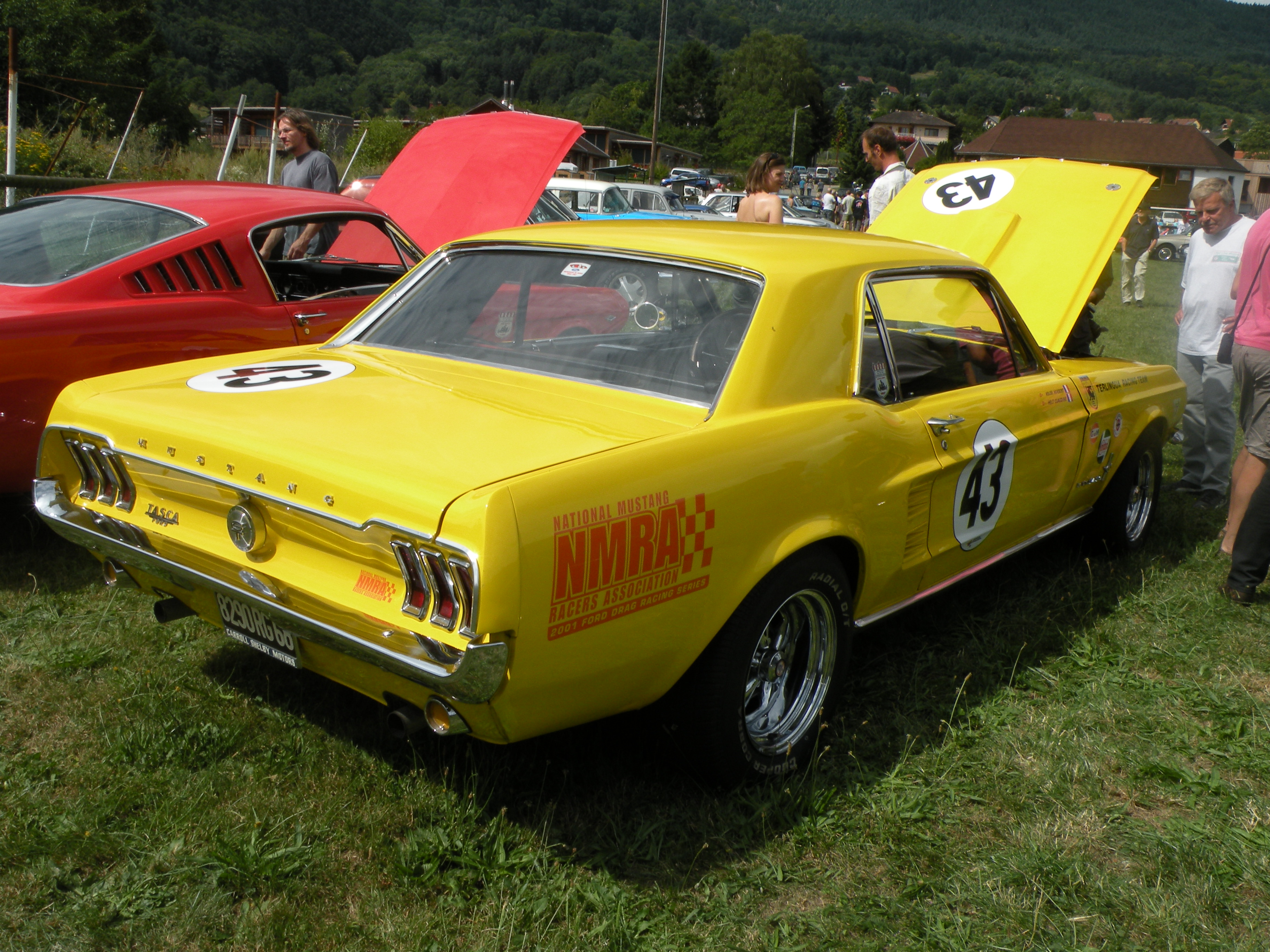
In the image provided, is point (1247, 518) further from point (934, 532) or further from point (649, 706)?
point (649, 706)

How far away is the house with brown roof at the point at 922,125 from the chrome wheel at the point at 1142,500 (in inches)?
5987

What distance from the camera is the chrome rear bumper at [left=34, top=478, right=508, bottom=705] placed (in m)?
2.09

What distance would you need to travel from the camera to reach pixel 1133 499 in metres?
4.97

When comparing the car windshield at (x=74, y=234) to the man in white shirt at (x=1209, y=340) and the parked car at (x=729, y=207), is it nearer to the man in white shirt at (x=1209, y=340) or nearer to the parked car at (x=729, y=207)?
the man in white shirt at (x=1209, y=340)

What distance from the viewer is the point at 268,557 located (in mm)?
2494

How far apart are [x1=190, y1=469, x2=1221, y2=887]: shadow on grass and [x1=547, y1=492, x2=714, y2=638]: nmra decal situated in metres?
0.50

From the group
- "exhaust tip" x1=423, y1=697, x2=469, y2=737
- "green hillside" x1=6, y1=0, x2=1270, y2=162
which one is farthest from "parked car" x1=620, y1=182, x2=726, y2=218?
"green hillside" x1=6, y1=0, x2=1270, y2=162

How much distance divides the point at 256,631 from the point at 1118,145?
102280 millimetres

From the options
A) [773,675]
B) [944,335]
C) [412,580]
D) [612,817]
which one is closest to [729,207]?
[944,335]

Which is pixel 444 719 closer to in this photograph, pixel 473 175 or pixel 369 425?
pixel 369 425

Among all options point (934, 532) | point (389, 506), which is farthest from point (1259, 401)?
point (389, 506)

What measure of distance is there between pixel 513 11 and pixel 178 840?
177m

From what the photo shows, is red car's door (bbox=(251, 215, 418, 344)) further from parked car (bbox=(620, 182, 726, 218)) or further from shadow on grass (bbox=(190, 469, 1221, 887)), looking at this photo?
parked car (bbox=(620, 182, 726, 218))

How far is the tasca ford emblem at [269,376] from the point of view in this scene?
9.59 ft
